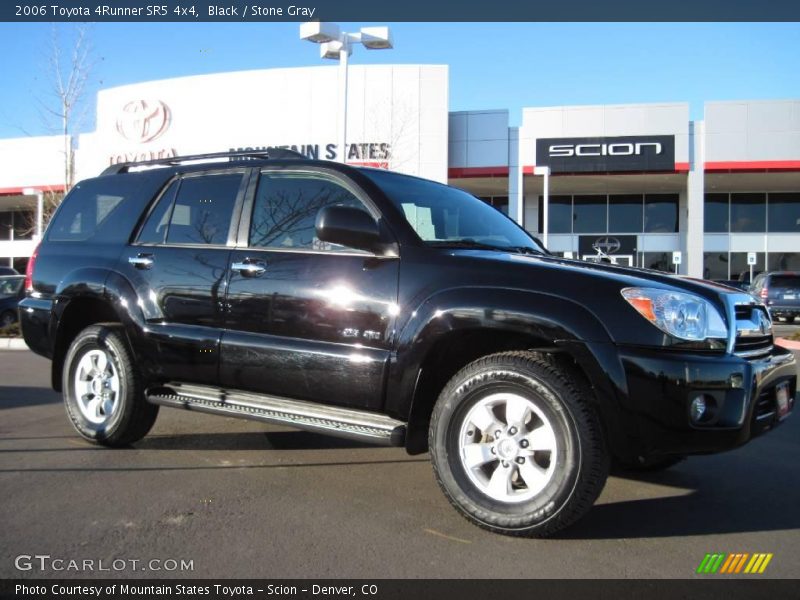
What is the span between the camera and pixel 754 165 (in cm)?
A: 2689

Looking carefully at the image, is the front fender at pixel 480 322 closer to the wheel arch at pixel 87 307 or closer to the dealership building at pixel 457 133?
the wheel arch at pixel 87 307

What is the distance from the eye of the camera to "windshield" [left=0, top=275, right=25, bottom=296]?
17359mm

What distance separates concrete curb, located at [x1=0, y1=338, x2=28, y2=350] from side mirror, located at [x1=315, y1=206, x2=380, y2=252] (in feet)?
35.2

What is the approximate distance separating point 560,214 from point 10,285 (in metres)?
24.3

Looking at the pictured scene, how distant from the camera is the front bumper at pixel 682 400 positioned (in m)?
3.00

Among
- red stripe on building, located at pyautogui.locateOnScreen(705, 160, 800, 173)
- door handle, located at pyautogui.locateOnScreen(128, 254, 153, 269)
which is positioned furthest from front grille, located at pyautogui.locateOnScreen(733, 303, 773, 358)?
red stripe on building, located at pyautogui.locateOnScreen(705, 160, 800, 173)

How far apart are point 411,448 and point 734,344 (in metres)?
1.67

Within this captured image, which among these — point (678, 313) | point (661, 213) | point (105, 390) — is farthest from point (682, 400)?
point (661, 213)

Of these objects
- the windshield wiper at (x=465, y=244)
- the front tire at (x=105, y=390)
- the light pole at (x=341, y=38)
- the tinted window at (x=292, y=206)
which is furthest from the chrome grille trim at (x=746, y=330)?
the light pole at (x=341, y=38)

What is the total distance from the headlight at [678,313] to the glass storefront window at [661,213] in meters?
31.3

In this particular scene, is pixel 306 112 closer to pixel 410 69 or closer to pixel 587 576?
→ pixel 410 69

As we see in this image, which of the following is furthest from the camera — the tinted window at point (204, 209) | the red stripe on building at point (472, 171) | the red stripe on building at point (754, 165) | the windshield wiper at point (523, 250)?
the red stripe on building at point (472, 171)

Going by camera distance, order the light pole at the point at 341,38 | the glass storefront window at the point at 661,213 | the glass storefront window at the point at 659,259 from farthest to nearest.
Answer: the glass storefront window at the point at 661,213
the glass storefront window at the point at 659,259
the light pole at the point at 341,38
